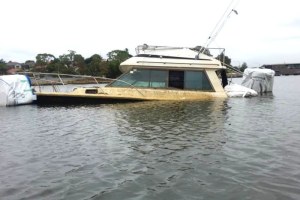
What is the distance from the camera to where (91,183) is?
293 inches

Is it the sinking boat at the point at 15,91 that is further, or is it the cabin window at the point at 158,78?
the cabin window at the point at 158,78

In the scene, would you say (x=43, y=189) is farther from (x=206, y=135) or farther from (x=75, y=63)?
(x=75, y=63)

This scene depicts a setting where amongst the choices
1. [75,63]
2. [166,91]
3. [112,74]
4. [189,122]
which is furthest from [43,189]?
[75,63]

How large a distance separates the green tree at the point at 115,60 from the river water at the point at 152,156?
78645 millimetres

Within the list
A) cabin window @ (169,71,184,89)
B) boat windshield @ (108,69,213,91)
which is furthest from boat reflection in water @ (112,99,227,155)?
cabin window @ (169,71,184,89)

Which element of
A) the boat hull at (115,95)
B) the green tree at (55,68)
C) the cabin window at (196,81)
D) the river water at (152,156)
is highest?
the green tree at (55,68)

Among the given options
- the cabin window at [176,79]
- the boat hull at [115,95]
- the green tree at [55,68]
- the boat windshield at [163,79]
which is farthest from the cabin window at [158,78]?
the green tree at [55,68]

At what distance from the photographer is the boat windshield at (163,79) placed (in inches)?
940

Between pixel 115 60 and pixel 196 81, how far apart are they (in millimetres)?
87293

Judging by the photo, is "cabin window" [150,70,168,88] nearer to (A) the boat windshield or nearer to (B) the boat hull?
(A) the boat windshield

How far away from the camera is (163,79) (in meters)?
23.9

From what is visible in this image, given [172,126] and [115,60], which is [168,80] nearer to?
[172,126]

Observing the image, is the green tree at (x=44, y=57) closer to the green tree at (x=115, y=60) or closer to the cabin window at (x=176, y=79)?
the green tree at (x=115, y=60)

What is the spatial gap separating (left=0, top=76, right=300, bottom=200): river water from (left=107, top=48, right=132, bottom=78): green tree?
258 ft
